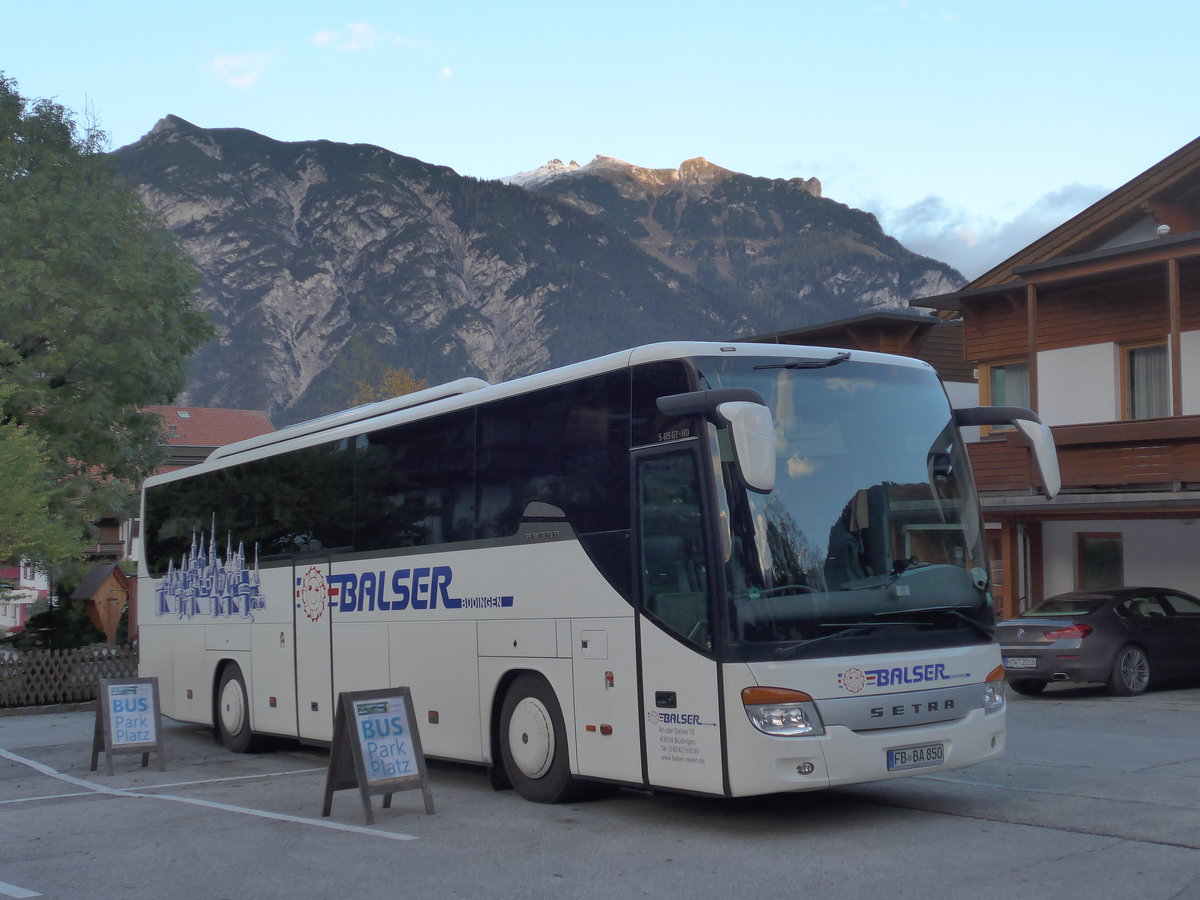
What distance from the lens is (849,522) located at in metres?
8.53

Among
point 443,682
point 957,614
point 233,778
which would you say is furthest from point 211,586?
point 957,614

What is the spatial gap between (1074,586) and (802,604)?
17.9 metres

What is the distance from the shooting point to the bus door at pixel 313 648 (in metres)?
13.0

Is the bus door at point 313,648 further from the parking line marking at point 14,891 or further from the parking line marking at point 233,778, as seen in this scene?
the parking line marking at point 14,891

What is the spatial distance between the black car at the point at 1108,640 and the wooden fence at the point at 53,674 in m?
16.1

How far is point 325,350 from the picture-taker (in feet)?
575

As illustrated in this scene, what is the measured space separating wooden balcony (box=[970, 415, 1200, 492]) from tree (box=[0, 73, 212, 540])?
17.2 m

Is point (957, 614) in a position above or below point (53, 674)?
above

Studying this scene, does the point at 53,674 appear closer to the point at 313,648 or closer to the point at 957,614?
the point at 313,648

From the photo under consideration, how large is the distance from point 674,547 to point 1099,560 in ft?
57.9

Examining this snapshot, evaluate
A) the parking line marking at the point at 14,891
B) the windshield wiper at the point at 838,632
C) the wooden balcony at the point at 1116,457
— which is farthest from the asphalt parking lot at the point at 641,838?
the wooden balcony at the point at 1116,457

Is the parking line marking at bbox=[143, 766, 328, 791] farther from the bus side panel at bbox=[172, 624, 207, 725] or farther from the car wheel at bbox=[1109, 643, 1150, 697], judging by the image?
the car wheel at bbox=[1109, 643, 1150, 697]

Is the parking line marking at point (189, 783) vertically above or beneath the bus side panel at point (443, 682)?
beneath

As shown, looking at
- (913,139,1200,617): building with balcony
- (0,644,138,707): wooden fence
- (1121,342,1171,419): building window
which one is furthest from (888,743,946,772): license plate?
(0,644,138,707): wooden fence
